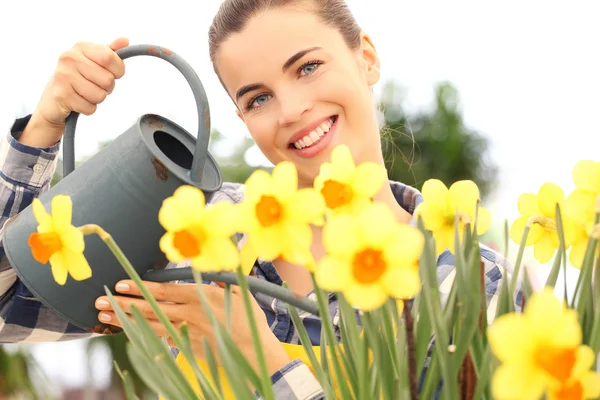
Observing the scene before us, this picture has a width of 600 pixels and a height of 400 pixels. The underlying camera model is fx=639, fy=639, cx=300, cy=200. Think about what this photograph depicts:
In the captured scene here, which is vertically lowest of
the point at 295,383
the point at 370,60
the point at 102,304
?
the point at 295,383

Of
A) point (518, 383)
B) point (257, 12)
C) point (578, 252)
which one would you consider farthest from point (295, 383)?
point (257, 12)

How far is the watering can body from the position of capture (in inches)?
22.0

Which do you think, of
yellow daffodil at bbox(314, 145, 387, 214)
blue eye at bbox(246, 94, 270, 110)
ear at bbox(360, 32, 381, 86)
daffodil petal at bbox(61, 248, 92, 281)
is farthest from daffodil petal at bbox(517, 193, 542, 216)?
ear at bbox(360, 32, 381, 86)

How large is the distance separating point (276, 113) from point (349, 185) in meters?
0.65

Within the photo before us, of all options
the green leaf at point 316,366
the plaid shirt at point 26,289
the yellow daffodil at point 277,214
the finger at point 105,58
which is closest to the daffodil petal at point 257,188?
the yellow daffodil at point 277,214

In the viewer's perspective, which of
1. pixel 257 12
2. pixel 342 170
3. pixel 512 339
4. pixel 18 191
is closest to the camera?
pixel 512 339

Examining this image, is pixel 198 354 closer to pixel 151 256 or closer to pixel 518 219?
pixel 151 256

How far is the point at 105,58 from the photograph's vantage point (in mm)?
686

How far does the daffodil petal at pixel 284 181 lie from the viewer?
0.87 feet

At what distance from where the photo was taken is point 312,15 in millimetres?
952

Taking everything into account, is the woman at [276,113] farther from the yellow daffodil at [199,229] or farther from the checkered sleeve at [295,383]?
the yellow daffodil at [199,229]

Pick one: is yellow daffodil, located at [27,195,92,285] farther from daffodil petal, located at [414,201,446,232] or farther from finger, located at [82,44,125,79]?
finger, located at [82,44,125,79]

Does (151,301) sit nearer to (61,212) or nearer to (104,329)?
(61,212)

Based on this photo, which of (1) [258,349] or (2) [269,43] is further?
(2) [269,43]
